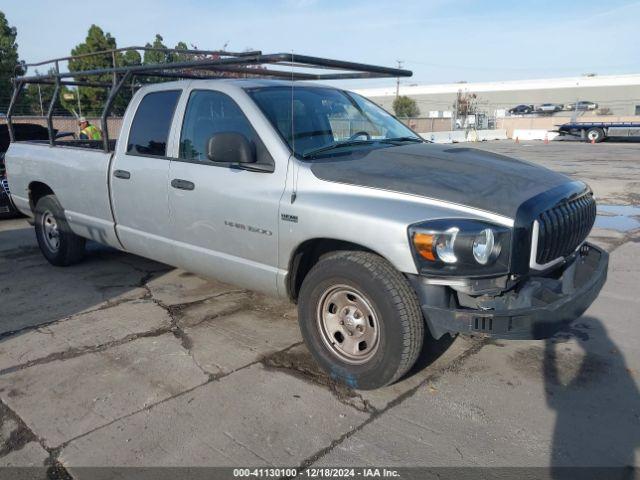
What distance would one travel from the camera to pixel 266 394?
338 cm

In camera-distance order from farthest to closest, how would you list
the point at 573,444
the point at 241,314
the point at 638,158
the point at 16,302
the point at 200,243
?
the point at 638,158 < the point at 16,302 < the point at 241,314 < the point at 200,243 < the point at 573,444

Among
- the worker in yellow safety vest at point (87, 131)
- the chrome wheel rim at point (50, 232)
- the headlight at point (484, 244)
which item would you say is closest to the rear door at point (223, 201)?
the headlight at point (484, 244)

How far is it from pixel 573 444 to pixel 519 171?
177 centimetres

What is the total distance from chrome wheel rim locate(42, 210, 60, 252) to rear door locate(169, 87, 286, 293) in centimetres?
245

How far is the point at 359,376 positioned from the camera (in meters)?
3.36

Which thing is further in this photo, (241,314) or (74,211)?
(74,211)

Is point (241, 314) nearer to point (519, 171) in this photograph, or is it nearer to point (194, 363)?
point (194, 363)

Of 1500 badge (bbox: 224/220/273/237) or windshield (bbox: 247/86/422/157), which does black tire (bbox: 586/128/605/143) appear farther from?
1500 badge (bbox: 224/220/273/237)

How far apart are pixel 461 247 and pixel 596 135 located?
3564 centimetres

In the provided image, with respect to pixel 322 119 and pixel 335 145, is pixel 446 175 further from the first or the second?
pixel 322 119

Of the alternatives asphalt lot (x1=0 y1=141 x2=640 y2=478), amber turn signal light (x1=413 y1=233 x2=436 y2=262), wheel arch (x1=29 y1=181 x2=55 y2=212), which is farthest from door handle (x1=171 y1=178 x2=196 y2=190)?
wheel arch (x1=29 y1=181 x2=55 y2=212)

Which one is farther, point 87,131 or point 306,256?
point 87,131

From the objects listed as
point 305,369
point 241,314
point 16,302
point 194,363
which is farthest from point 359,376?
point 16,302

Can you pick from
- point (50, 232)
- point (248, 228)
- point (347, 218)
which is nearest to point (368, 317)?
point (347, 218)
